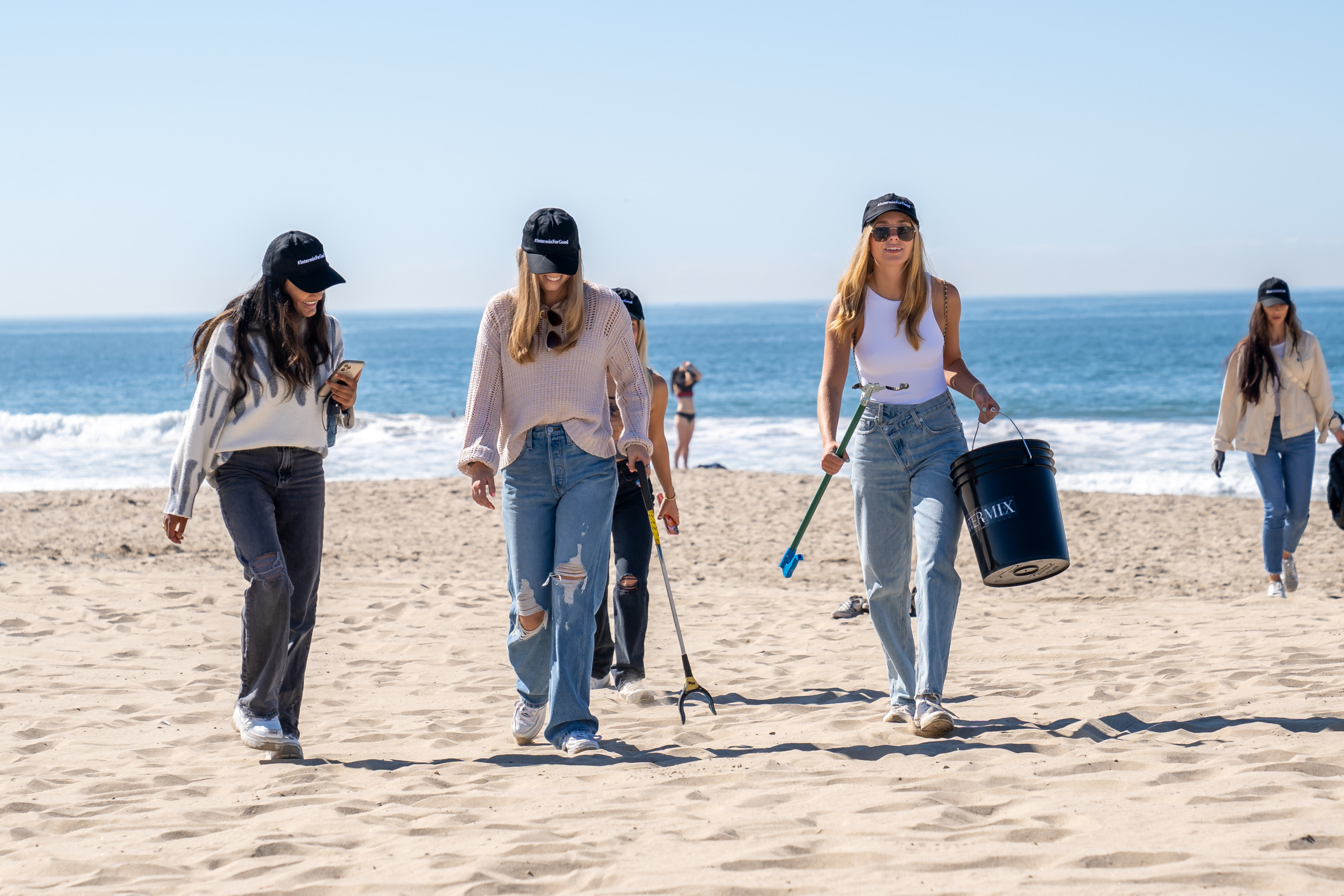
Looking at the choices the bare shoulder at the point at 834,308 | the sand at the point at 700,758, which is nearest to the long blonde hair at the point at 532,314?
the bare shoulder at the point at 834,308

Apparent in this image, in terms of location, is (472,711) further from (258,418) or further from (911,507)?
(911,507)

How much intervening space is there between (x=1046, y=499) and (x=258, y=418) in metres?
2.54

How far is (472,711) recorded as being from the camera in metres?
4.80

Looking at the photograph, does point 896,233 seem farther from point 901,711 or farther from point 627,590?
point 627,590

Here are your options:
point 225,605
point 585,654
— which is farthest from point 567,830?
point 225,605

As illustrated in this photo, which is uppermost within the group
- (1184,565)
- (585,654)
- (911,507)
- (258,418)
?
(258,418)

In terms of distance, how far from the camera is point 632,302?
4.86 meters

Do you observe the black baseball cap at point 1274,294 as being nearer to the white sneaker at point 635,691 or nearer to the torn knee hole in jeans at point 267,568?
the white sneaker at point 635,691

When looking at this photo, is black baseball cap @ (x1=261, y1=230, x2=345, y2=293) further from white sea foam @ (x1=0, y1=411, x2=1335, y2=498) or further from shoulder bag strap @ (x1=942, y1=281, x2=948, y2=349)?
white sea foam @ (x1=0, y1=411, x2=1335, y2=498)

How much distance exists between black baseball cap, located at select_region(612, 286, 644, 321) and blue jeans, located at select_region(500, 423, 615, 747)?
99 cm

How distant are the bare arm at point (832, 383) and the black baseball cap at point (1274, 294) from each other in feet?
12.6

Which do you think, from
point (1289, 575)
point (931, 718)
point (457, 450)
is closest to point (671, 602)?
point (931, 718)

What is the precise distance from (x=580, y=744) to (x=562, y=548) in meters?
0.65

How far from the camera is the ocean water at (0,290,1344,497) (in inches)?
687
